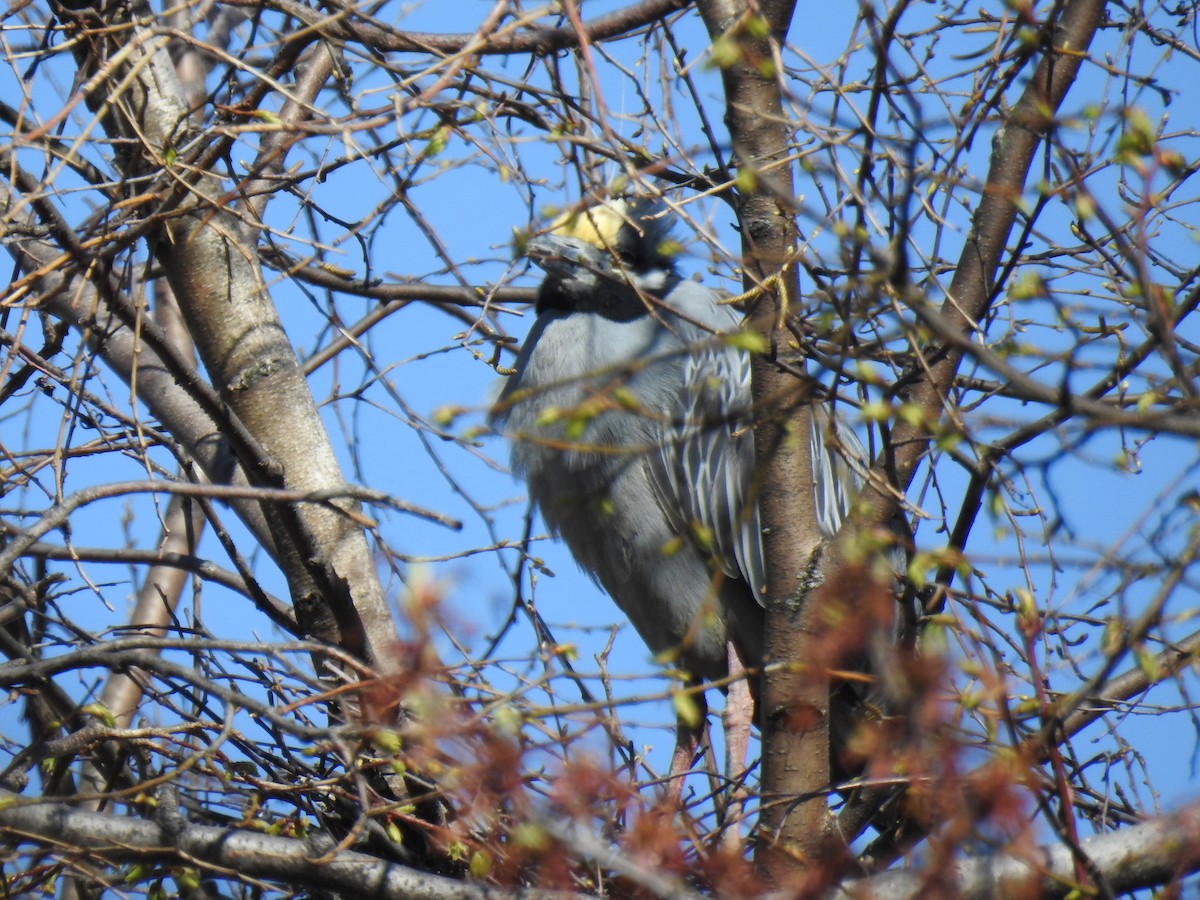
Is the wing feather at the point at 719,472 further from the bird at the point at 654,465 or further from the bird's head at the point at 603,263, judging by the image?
the bird's head at the point at 603,263

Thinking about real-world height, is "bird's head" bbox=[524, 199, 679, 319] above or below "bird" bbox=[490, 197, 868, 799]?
above

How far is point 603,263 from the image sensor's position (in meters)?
4.09

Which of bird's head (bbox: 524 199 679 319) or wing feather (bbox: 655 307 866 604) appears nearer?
wing feather (bbox: 655 307 866 604)

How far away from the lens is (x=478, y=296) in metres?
3.63

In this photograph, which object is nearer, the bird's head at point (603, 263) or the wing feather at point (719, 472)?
the wing feather at point (719, 472)

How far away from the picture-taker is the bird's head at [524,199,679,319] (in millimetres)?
4012

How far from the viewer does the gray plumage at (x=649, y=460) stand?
392 cm

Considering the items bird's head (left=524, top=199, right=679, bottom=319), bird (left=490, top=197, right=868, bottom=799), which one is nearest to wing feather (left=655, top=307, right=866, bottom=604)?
bird (left=490, top=197, right=868, bottom=799)

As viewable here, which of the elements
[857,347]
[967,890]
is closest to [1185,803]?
[967,890]

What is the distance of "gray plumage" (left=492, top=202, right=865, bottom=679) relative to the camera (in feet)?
12.9

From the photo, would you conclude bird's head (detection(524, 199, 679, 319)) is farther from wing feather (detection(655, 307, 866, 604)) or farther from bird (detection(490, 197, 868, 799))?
wing feather (detection(655, 307, 866, 604))

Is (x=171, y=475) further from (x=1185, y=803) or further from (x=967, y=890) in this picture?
(x=1185, y=803)

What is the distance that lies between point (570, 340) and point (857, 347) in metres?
2.08

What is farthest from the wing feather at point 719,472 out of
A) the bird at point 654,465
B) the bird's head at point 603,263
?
the bird's head at point 603,263
